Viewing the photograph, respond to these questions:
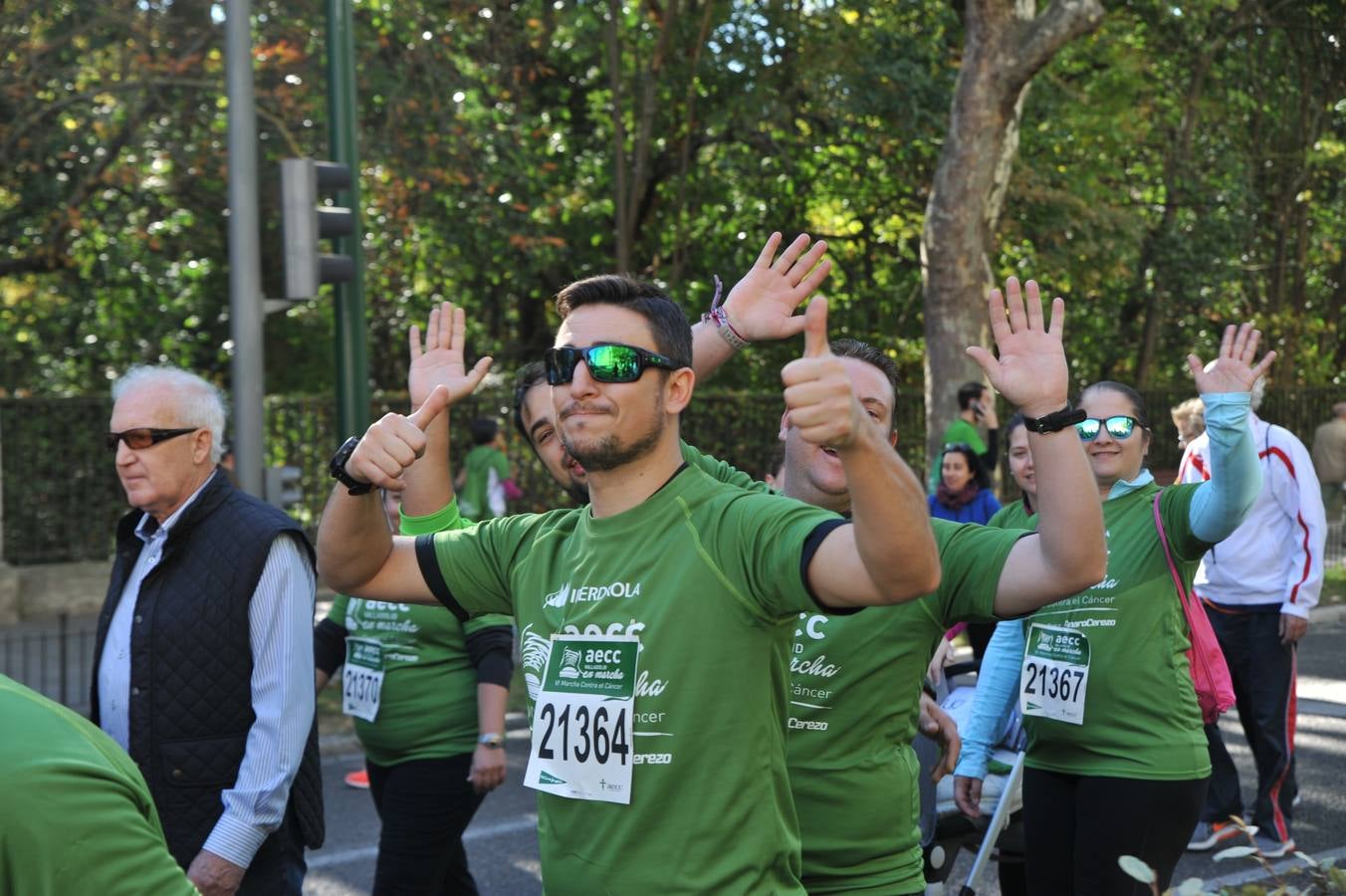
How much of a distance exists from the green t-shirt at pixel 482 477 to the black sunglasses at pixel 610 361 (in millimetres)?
11700

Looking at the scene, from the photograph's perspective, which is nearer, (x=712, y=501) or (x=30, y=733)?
(x=30, y=733)

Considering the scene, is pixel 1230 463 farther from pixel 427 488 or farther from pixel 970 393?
pixel 970 393

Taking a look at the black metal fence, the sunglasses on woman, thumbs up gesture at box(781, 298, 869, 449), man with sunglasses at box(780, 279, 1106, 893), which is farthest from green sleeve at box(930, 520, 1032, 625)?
the black metal fence

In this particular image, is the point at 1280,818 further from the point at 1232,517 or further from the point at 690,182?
the point at 690,182

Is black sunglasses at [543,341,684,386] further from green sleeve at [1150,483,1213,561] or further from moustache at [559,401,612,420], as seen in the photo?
green sleeve at [1150,483,1213,561]

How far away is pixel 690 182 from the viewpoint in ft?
68.8

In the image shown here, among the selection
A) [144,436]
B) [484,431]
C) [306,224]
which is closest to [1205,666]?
[144,436]

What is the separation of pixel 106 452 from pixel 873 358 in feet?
45.7

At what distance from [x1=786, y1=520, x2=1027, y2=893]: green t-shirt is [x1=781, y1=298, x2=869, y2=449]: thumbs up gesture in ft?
3.14

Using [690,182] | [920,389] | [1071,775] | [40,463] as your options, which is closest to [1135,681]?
[1071,775]

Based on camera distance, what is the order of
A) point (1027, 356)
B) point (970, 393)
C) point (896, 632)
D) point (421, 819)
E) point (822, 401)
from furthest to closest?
point (970, 393) → point (421, 819) → point (896, 632) → point (1027, 356) → point (822, 401)

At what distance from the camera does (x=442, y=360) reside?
11.8 ft

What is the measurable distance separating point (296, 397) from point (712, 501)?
15147 mm

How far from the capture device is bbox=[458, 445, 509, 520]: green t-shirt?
1448cm
